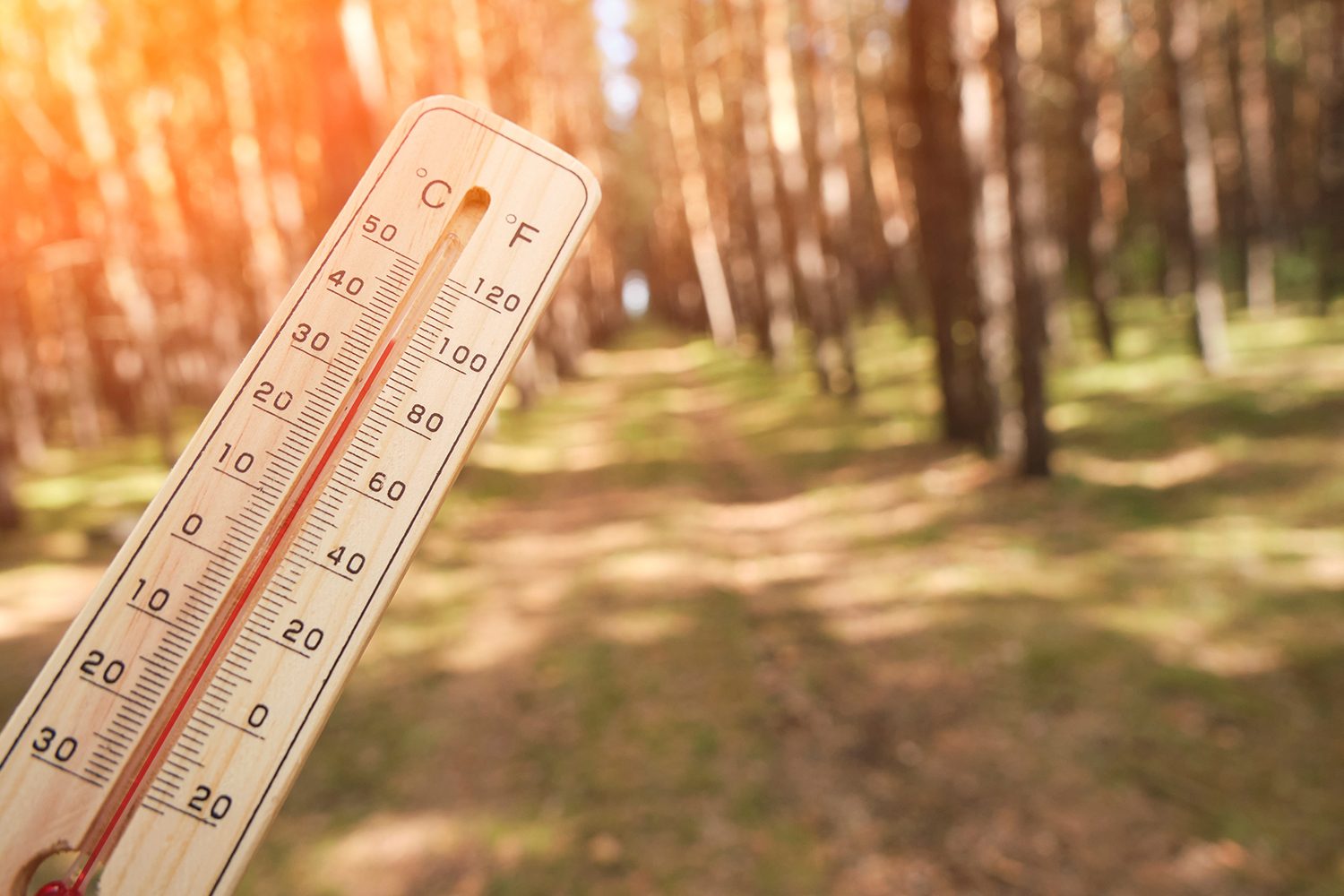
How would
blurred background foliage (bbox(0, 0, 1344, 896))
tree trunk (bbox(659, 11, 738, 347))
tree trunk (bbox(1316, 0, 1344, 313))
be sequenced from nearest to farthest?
blurred background foliage (bbox(0, 0, 1344, 896)) < tree trunk (bbox(1316, 0, 1344, 313)) < tree trunk (bbox(659, 11, 738, 347))

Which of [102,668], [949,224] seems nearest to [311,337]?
[102,668]

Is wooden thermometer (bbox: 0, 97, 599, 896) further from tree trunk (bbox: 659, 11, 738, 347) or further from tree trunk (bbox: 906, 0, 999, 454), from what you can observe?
tree trunk (bbox: 659, 11, 738, 347)

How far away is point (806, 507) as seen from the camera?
9867mm

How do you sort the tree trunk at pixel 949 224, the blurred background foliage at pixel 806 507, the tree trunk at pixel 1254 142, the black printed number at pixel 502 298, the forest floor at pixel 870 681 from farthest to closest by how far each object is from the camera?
the tree trunk at pixel 1254 142
the tree trunk at pixel 949 224
the blurred background foliage at pixel 806 507
the forest floor at pixel 870 681
the black printed number at pixel 502 298

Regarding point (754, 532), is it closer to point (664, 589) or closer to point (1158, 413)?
point (664, 589)

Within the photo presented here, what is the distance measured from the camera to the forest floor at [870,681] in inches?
157

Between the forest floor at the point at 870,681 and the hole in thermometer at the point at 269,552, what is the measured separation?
322cm

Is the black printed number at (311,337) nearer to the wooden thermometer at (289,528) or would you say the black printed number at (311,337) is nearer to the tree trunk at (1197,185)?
the wooden thermometer at (289,528)

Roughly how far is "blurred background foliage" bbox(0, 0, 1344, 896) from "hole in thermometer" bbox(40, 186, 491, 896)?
127 inches

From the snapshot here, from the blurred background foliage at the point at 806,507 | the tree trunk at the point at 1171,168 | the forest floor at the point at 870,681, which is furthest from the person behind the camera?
the tree trunk at the point at 1171,168

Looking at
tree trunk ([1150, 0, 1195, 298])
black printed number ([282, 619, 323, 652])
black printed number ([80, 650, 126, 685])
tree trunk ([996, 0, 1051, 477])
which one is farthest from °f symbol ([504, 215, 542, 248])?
tree trunk ([1150, 0, 1195, 298])

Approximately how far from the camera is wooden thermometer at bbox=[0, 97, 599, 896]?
108 centimetres

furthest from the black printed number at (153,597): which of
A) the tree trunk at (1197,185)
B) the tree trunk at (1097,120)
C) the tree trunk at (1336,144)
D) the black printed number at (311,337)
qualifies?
the tree trunk at (1336,144)

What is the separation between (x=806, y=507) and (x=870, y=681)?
4364mm
